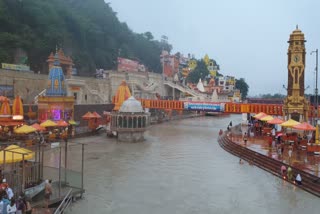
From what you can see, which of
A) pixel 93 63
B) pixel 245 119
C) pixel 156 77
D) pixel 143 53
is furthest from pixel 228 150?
pixel 143 53

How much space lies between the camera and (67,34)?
65.9 meters

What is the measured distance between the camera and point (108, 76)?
62.1 metres

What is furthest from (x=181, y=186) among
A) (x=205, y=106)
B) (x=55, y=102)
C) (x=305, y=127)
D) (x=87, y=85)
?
(x=87, y=85)

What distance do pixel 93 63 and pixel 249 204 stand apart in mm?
63790

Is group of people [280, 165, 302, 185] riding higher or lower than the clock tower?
lower

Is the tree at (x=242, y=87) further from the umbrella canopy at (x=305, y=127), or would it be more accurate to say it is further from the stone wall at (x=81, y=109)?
the umbrella canopy at (x=305, y=127)

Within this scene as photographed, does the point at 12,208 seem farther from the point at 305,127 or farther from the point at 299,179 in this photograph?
the point at 305,127

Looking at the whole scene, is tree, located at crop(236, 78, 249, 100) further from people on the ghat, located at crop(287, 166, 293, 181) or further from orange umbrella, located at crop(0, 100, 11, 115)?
people on the ghat, located at crop(287, 166, 293, 181)

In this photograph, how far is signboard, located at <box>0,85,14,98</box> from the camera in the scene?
1607 inches

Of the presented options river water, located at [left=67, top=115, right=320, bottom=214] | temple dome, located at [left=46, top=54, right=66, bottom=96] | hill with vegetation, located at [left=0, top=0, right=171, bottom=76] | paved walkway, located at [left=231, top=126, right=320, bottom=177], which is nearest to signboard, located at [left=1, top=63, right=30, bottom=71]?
hill with vegetation, located at [left=0, top=0, right=171, bottom=76]

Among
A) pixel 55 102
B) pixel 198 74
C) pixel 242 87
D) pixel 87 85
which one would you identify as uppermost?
pixel 198 74

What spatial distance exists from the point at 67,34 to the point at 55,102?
33909 millimetres

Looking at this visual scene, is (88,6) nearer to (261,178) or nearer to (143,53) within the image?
(143,53)

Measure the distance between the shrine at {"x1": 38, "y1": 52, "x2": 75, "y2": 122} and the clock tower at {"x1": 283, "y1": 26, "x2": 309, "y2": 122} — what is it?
2211 cm
